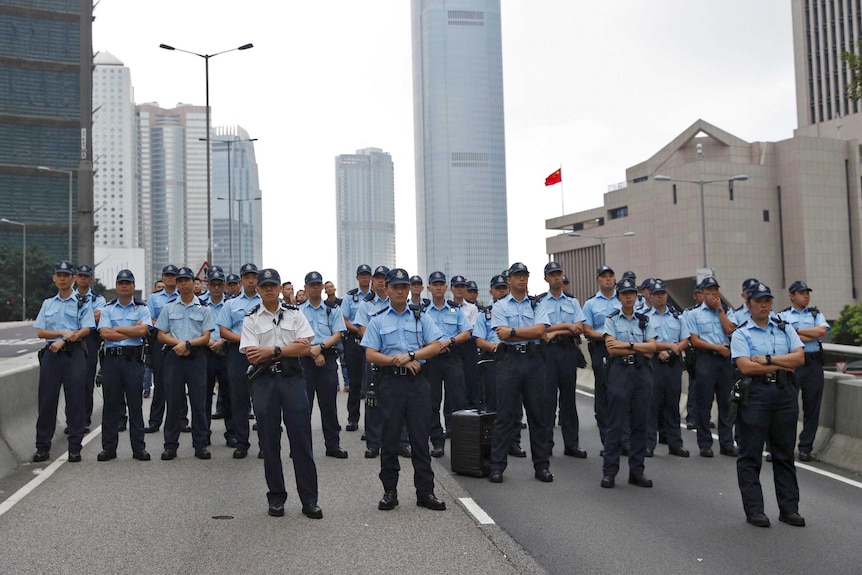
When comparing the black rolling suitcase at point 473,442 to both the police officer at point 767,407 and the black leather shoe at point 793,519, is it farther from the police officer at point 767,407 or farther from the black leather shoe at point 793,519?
the black leather shoe at point 793,519

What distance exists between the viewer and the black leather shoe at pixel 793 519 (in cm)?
737

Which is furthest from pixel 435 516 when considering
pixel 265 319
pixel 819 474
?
pixel 819 474

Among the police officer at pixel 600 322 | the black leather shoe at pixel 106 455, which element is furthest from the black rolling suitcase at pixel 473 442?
the black leather shoe at pixel 106 455

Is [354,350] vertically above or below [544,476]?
above

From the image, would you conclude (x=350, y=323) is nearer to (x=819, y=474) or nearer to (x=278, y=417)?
(x=278, y=417)

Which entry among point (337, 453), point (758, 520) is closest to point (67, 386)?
point (337, 453)

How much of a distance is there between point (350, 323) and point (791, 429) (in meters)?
7.31

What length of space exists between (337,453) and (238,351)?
1.83 m

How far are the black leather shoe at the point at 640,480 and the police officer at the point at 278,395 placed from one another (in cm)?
348

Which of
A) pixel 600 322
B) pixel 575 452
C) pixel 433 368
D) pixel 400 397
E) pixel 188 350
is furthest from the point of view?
pixel 600 322

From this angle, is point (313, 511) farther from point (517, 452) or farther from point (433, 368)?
point (517, 452)

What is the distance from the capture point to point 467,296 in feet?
45.8

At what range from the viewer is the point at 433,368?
37.0 ft

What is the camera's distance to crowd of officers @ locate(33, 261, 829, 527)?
7.70 metres
